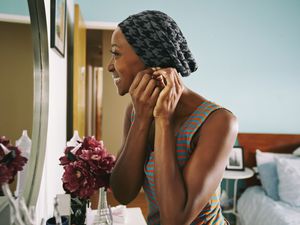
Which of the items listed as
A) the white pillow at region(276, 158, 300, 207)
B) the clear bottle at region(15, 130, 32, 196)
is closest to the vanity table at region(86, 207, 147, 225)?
the clear bottle at region(15, 130, 32, 196)

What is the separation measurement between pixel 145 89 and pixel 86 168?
1.16 ft

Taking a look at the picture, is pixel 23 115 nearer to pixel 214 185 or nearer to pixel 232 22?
pixel 214 185

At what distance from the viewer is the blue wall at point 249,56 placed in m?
2.89

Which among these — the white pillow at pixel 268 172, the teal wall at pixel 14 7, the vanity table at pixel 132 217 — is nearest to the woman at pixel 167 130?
the teal wall at pixel 14 7

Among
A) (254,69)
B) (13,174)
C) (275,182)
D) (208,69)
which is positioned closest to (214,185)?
(13,174)

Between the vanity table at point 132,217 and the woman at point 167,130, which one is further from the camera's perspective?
the vanity table at point 132,217

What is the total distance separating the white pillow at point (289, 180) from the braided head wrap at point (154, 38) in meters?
2.02

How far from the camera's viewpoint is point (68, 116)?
2.22 m

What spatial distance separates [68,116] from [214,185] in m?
1.73

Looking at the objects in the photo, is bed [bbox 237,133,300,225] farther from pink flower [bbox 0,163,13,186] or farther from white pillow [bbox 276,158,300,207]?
pink flower [bbox 0,163,13,186]

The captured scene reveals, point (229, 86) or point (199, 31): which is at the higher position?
point (199, 31)

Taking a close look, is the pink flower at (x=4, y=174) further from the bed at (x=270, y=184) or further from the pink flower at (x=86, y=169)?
the bed at (x=270, y=184)

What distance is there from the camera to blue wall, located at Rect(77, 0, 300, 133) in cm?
289

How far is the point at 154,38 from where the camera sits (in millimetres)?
748
